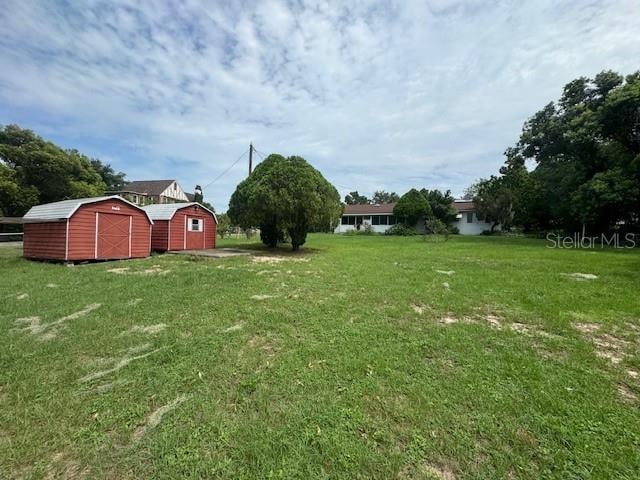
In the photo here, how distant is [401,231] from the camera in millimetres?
31344

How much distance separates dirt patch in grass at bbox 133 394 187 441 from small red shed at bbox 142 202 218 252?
1369 cm

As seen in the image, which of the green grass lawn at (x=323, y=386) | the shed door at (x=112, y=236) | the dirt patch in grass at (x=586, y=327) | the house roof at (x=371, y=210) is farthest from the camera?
the house roof at (x=371, y=210)

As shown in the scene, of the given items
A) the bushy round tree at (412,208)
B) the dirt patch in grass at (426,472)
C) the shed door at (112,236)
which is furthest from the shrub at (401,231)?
the dirt patch in grass at (426,472)

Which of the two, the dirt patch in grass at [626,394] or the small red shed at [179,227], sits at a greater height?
the small red shed at [179,227]

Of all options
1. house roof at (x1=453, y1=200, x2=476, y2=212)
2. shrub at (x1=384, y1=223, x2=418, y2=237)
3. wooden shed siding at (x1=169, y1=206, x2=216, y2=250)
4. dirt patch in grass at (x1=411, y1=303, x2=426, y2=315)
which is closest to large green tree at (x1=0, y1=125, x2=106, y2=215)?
wooden shed siding at (x1=169, y1=206, x2=216, y2=250)

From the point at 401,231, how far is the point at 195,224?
70.0 ft

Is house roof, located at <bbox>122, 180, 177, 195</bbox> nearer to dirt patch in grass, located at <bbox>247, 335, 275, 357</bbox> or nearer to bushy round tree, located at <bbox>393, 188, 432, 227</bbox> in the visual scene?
bushy round tree, located at <bbox>393, 188, 432, 227</bbox>

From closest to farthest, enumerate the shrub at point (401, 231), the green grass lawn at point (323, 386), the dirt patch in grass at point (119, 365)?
the green grass lawn at point (323, 386) < the dirt patch in grass at point (119, 365) < the shrub at point (401, 231)

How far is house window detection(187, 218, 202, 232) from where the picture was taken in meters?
16.0

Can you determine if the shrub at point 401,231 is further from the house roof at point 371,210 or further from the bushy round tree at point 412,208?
the house roof at point 371,210

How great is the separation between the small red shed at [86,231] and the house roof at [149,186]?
135ft

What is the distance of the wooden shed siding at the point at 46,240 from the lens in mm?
11156

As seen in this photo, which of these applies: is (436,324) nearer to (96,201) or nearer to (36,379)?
(36,379)

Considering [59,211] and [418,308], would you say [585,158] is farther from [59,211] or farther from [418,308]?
[59,211]
